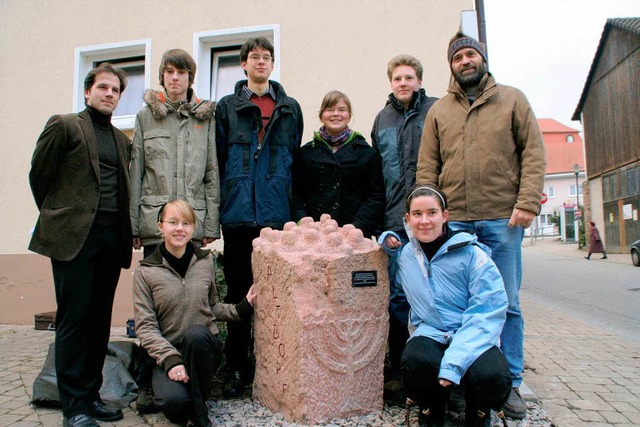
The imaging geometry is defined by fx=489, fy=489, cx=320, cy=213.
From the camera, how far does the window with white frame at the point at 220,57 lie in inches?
242

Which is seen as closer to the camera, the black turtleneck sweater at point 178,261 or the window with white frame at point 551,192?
the black turtleneck sweater at point 178,261

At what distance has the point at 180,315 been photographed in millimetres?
3012

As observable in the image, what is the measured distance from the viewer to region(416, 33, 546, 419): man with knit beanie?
121 inches

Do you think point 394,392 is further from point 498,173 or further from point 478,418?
Result: point 498,173

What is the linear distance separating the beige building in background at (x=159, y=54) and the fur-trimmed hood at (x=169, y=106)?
2.49 metres

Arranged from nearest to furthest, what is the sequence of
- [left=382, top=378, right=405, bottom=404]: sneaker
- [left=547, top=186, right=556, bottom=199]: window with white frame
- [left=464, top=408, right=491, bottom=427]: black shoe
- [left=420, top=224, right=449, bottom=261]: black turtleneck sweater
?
[left=464, top=408, right=491, bottom=427]: black shoe → [left=420, top=224, right=449, bottom=261]: black turtleneck sweater → [left=382, top=378, right=405, bottom=404]: sneaker → [left=547, top=186, right=556, bottom=199]: window with white frame

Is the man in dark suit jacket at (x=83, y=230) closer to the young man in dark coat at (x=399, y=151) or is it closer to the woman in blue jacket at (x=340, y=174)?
the woman in blue jacket at (x=340, y=174)

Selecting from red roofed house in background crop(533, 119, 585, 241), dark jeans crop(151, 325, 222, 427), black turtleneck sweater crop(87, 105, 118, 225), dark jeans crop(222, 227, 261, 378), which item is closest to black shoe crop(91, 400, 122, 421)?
dark jeans crop(151, 325, 222, 427)

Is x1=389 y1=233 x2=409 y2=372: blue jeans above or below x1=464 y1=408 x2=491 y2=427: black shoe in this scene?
above

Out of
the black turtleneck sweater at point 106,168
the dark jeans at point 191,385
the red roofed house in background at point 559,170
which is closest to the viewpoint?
the dark jeans at point 191,385

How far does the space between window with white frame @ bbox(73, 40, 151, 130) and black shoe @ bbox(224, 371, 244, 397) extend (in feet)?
13.7

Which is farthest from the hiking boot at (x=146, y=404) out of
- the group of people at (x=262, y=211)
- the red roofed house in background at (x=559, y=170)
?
the red roofed house in background at (x=559, y=170)

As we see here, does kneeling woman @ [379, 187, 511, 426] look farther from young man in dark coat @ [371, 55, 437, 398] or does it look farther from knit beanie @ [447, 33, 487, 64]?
knit beanie @ [447, 33, 487, 64]

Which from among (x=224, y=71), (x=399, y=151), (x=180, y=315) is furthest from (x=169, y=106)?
(x=224, y=71)
